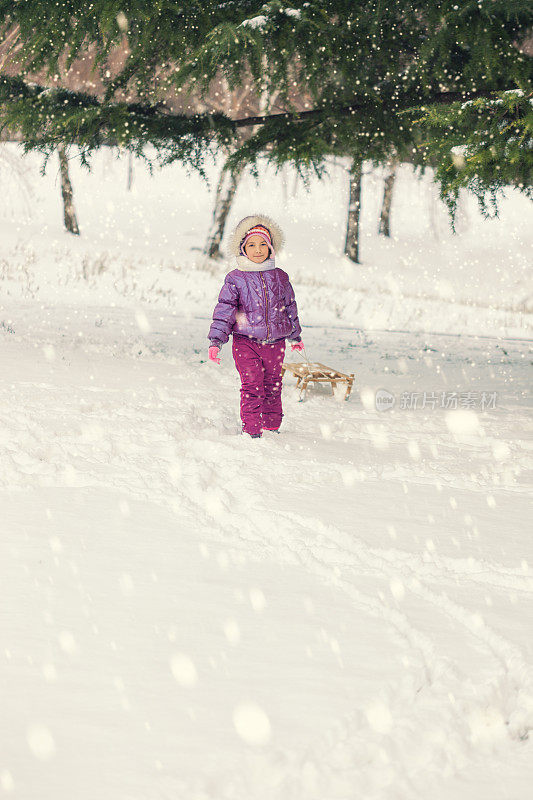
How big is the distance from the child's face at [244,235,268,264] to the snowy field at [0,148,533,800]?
51.9 inches

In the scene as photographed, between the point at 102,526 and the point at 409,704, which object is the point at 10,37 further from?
the point at 409,704

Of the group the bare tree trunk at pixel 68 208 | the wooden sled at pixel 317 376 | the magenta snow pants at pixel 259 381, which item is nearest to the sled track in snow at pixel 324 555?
the magenta snow pants at pixel 259 381

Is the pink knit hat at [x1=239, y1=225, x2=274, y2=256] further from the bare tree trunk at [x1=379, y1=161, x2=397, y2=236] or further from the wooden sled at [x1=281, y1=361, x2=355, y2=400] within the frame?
the bare tree trunk at [x1=379, y1=161, x2=397, y2=236]

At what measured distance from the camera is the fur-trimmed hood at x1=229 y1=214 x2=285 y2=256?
553 cm

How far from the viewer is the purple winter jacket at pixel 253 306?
5.53 meters

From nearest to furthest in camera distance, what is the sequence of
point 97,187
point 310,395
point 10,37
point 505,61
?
point 505,61, point 310,395, point 10,37, point 97,187

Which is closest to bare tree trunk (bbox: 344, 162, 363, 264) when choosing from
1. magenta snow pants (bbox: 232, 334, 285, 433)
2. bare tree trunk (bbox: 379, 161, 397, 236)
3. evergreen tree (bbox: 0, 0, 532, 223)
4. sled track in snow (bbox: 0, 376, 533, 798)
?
bare tree trunk (bbox: 379, 161, 397, 236)

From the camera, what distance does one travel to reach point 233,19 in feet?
24.1

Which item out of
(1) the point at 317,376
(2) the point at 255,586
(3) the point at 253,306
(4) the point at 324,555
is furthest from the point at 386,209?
(2) the point at 255,586

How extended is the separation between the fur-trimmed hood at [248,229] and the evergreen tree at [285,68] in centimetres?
179

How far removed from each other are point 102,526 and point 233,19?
5.72 m

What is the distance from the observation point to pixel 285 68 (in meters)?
6.98

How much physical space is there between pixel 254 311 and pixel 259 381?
0.53 meters

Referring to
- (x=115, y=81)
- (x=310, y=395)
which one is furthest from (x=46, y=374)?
(x=115, y=81)
